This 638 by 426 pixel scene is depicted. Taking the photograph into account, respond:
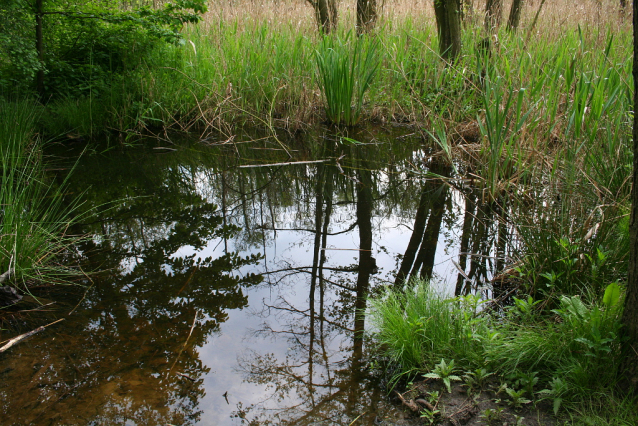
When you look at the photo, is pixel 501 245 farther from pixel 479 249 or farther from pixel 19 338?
pixel 19 338

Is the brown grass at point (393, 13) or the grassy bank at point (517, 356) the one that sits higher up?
the brown grass at point (393, 13)

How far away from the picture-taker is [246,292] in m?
2.22

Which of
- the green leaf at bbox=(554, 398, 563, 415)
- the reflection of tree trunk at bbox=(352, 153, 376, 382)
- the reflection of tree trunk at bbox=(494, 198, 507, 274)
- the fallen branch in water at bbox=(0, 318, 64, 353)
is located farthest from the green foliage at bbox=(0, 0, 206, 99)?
the green leaf at bbox=(554, 398, 563, 415)

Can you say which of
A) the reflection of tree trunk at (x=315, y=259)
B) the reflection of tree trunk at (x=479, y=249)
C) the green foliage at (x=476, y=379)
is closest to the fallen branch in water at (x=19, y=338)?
the reflection of tree trunk at (x=315, y=259)

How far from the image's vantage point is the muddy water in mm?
1513

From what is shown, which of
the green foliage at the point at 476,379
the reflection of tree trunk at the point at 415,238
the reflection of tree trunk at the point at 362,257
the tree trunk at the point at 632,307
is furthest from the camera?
the reflection of tree trunk at the point at 415,238

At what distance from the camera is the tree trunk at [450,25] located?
469cm

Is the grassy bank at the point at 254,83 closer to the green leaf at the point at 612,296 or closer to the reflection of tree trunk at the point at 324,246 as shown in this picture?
the reflection of tree trunk at the point at 324,246

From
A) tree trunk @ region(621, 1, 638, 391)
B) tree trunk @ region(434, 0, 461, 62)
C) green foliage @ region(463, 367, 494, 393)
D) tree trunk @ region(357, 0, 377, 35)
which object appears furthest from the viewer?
tree trunk @ region(357, 0, 377, 35)

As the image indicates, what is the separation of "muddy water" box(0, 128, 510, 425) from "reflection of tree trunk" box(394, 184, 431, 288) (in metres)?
0.01

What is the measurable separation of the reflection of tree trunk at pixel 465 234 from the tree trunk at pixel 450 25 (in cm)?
220

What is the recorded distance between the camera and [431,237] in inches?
106

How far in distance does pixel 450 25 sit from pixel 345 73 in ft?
4.34

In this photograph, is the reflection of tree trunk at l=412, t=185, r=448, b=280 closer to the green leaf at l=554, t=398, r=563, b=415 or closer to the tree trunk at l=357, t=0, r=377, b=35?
the green leaf at l=554, t=398, r=563, b=415
